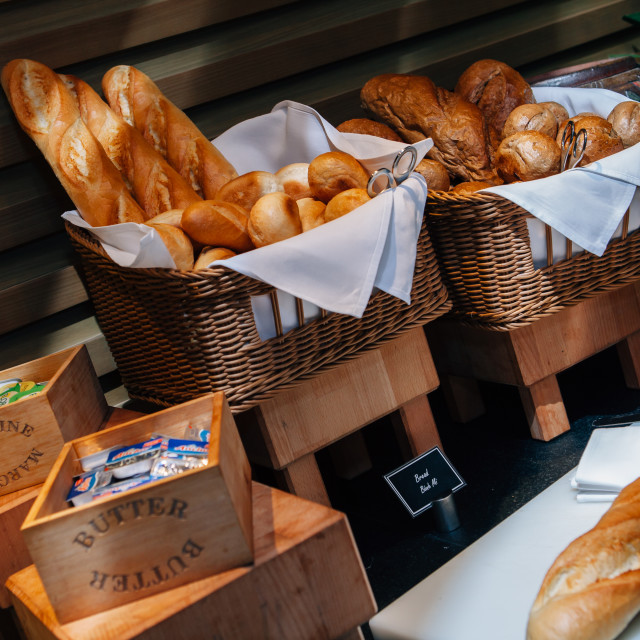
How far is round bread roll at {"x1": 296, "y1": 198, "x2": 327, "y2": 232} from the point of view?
1.54 m

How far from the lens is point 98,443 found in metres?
1.16

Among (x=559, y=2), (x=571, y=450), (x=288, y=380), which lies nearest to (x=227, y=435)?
(x=288, y=380)

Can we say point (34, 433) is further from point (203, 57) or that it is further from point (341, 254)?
point (203, 57)

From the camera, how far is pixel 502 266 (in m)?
1.66

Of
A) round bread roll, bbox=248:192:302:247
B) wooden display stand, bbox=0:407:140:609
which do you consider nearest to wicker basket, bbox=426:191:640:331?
round bread roll, bbox=248:192:302:247

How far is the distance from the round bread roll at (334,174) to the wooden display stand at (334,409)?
13.4 inches

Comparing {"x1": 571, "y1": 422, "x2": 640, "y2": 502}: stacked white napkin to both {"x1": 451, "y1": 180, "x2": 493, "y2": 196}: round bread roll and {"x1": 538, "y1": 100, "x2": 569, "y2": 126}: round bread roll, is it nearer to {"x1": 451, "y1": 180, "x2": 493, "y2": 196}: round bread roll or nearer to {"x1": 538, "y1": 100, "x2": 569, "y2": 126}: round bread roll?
{"x1": 451, "y1": 180, "x2": 493, "y2": 196}: round bread roll

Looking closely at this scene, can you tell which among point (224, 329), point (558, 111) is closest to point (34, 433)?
point (224, 329)

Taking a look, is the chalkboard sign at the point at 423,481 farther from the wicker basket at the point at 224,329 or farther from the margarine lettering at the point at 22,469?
the margarine lettering at the point at 22,469

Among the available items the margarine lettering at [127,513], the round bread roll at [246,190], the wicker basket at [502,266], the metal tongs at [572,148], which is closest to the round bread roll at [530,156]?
the metal tongs at [572,148]

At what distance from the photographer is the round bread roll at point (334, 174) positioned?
1.57 metres

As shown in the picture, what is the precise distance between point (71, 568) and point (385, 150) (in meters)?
1.12

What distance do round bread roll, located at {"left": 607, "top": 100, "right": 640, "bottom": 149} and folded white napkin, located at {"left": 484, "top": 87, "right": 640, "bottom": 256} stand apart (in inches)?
7.8

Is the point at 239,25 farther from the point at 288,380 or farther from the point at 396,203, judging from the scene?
the point at 288,380
